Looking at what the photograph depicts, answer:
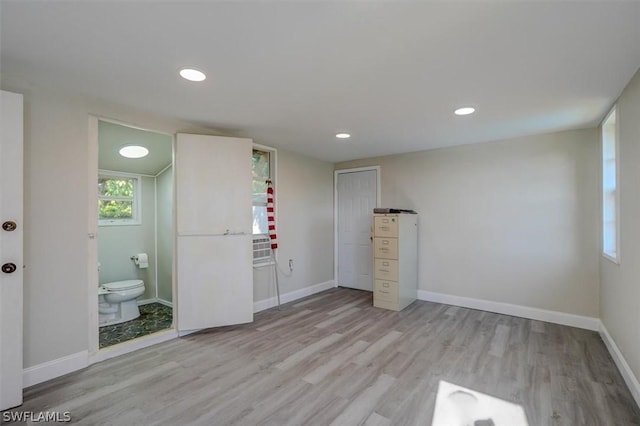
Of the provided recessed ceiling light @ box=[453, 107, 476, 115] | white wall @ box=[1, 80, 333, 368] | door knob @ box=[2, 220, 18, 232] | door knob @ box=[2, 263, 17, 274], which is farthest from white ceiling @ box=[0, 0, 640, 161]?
door knob @ box=[2, 263, 17, 274]

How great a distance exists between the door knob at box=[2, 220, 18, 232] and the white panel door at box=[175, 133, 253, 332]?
1192 millimetres

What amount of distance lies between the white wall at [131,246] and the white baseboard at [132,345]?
1603 millimetres

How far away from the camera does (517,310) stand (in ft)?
12.1

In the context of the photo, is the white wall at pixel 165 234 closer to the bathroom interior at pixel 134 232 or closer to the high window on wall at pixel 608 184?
the bathroom interior at pixel 134 232

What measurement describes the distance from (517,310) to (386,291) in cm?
159

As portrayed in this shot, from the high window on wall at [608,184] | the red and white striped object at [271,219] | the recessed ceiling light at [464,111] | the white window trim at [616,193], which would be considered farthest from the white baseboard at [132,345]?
the high window on wall at [608,184]

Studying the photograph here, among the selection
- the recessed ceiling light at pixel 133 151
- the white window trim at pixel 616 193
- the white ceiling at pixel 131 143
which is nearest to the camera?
the white window trim at pixel 616 193

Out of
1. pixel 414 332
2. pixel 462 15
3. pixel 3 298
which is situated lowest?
pixel 414 332

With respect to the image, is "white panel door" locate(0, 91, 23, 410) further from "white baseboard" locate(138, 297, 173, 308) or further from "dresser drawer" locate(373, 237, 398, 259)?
"dresser drawer" locate(373, 237, 398, 259)

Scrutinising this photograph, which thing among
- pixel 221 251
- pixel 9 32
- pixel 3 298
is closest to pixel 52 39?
pixel 9 32

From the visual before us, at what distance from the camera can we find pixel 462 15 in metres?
1.44

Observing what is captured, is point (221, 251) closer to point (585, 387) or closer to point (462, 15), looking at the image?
point (462, 15)

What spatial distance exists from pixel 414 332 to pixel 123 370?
2.72m

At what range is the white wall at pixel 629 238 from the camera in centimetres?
203
